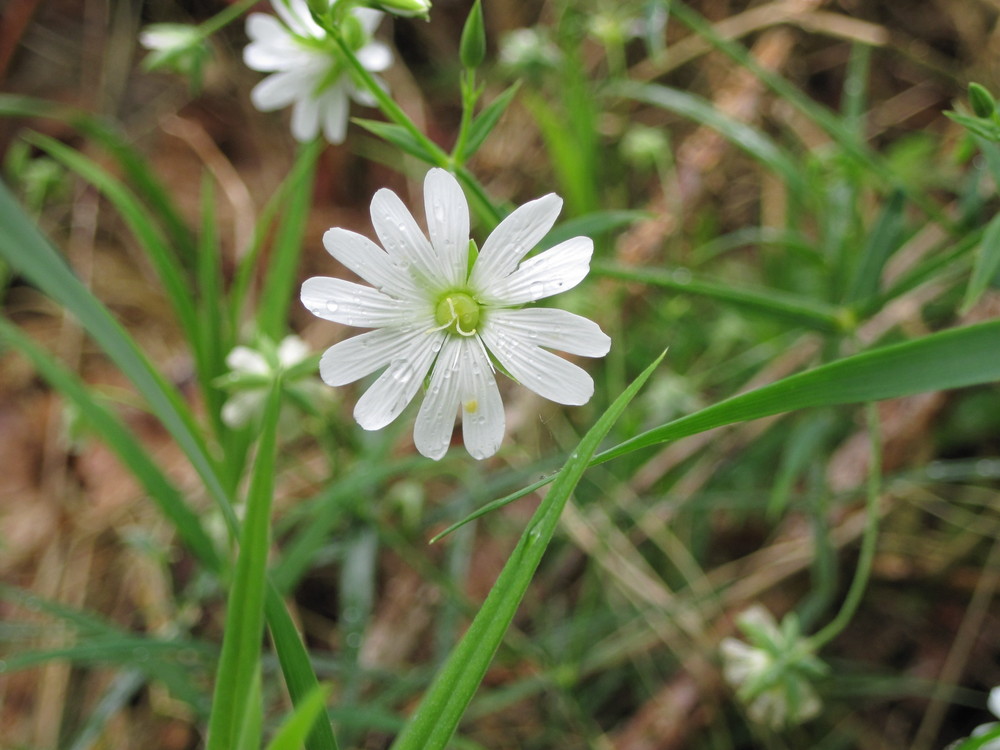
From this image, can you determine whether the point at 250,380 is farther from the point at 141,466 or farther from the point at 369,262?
the point at 369,262

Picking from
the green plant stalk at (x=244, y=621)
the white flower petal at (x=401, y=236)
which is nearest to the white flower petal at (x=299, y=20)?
the white flower petal at (x=401, y=236)

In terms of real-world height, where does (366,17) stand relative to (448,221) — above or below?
above

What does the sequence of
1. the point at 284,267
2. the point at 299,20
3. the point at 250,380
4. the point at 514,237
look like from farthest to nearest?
the point at 284,267 → the point at 250,380 → the point at 299,20 → the point at 514,237

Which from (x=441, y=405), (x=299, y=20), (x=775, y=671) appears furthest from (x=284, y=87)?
(x=775, y=671)

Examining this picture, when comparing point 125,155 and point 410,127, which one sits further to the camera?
point 125,155

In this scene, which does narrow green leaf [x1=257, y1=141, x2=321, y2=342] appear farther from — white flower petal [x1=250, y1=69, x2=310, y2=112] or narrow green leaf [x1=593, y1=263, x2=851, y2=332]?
narrow green leaf [x1=593, y1=263, x2=851, y2=332]

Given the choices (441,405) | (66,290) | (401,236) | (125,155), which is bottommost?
(441,405)

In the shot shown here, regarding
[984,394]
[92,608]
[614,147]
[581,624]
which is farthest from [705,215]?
[92,608]
